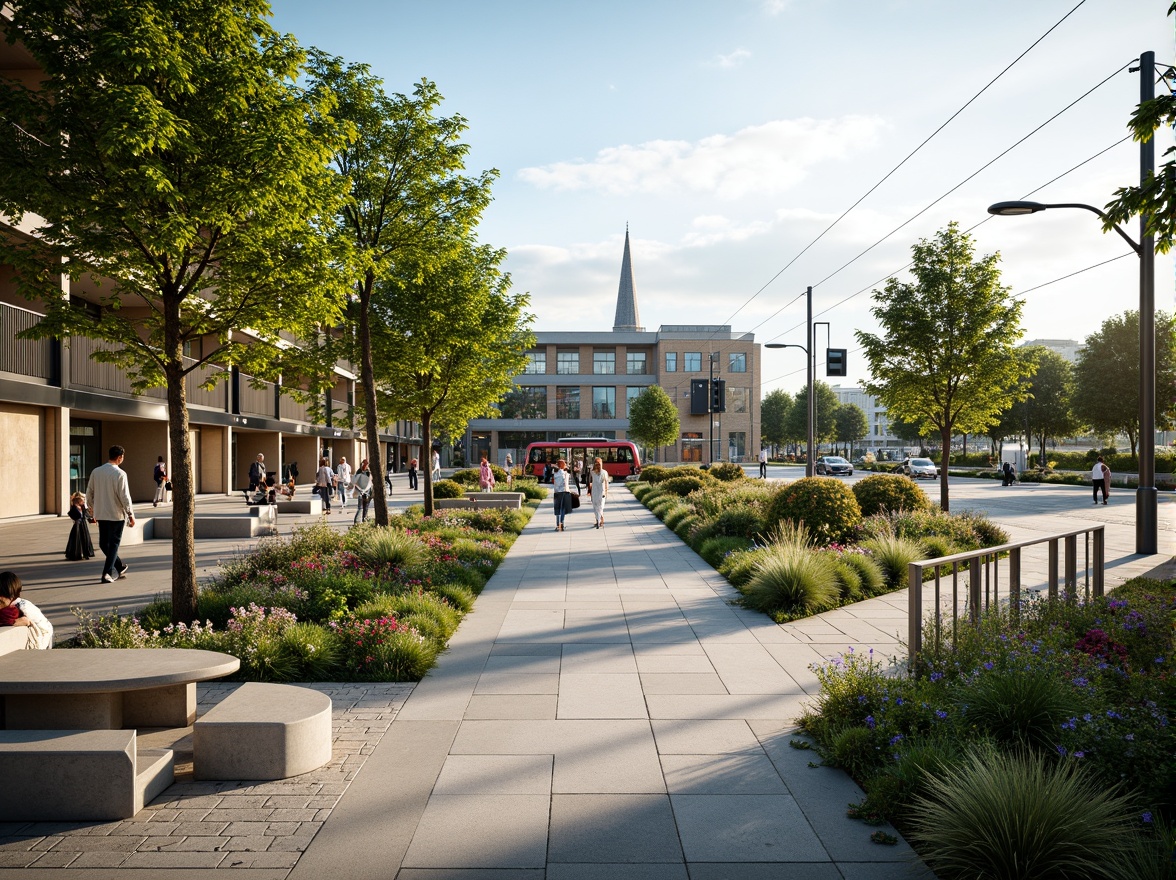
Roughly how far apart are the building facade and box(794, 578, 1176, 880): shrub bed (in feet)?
235

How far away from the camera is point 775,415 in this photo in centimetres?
10025

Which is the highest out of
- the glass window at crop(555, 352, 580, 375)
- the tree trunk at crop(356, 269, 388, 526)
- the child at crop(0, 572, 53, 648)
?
the glass window at crop(555, 352, 580, 375)

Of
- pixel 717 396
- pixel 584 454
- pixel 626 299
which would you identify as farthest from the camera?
pixel 626 299

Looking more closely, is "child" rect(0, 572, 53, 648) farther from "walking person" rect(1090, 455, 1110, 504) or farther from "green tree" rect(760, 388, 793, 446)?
"green tree" rect(760, 388, 793, 446)

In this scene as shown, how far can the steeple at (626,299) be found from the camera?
118m

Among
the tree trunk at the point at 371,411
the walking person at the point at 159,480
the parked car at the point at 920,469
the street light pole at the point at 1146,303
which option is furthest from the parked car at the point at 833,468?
the tree trunk at the point at 371,411

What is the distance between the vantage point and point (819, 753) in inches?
187

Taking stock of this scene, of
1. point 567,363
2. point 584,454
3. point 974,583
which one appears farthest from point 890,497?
point 567,363

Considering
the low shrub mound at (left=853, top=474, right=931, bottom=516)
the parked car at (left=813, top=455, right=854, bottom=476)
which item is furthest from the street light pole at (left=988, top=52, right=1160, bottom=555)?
the parked car at (left=813, top=455, right=854, bottom=476)

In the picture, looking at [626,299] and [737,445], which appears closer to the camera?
[737,445]

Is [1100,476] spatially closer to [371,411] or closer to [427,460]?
[427,460]

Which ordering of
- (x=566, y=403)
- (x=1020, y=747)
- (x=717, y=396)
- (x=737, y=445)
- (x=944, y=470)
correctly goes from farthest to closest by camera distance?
1. (x=737, y=445)
2. (x=566, y=403)
3. (x=717, y=396)
4. (x=944, y=470)
5. (x=1020, y=747)

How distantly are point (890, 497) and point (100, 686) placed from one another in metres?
13.9

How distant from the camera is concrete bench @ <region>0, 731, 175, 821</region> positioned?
3.86 meters
